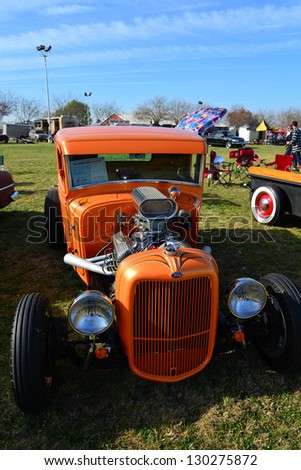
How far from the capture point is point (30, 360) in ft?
7.52

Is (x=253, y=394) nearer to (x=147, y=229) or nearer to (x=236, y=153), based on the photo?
(x=147, y=229)

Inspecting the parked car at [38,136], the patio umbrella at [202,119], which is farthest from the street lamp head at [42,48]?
the patio umbrella at [202,119]

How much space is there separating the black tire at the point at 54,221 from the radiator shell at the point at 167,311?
2865mm

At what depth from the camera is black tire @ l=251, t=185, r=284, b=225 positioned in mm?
6488

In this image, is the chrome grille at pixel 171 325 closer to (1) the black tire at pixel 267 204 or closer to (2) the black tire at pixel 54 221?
(2) the black tire at pixel 54 221

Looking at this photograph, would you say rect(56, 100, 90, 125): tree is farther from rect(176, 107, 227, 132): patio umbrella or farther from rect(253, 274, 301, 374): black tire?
rect(253, 274, 301, 374): black tire

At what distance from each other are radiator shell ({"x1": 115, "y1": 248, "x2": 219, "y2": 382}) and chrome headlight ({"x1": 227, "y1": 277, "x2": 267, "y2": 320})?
7.2 inches

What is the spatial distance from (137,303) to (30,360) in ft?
2.52

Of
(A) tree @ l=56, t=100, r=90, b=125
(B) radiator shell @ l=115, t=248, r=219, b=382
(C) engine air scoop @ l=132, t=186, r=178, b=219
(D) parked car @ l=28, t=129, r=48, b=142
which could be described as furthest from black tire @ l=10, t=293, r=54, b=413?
(A) tree @ l=56, t=100, r=90, b=125

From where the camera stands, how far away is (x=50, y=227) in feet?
17.1

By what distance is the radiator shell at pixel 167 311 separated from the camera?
90.9 inches

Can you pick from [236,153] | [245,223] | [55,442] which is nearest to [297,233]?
[245,223]

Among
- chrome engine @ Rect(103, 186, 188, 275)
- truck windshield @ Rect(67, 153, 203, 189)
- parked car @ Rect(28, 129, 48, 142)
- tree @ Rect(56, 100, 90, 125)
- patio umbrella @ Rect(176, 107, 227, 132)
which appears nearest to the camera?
chrome engine @ Rect(103, 186, 188, 275)

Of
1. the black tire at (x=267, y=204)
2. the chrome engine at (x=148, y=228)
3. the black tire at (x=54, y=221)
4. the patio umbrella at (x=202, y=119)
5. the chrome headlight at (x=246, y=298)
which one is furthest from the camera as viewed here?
the patio umbrella at (x=202, y=119)
